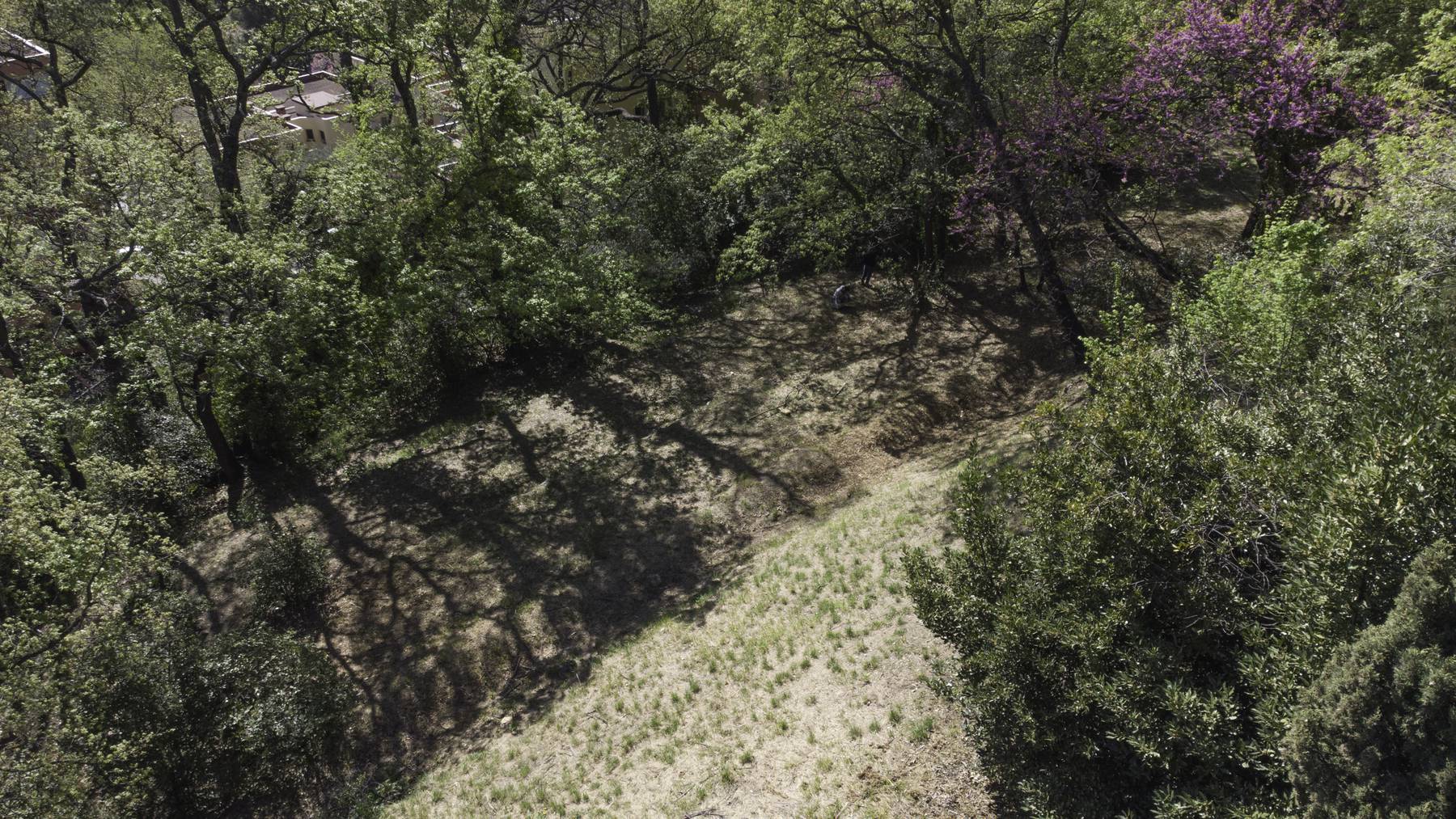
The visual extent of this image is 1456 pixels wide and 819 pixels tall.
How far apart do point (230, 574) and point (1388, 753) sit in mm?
16396

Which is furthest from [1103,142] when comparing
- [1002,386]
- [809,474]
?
[809,474]

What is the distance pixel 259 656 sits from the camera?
10.9 m

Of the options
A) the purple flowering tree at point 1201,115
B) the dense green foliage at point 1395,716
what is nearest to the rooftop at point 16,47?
the purple flowering tree at point 1201,115

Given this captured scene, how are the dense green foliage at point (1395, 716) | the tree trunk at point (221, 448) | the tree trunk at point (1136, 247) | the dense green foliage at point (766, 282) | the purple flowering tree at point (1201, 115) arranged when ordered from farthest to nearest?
the tree trunk at point (1136, 247)
the tree trunk at point (221, 448)
the purple flowering tree at point (1201, 115)
the dense green foliage at point (766, 282)
the dense green foliage at point (1395, 716)

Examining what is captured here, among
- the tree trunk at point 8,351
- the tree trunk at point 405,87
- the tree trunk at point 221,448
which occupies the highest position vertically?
the tree trunk at point 405,87

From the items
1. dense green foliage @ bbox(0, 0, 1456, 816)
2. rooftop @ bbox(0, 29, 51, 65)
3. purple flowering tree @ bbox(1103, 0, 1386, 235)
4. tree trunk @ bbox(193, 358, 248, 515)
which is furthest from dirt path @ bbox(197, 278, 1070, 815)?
rooftop @ bbox(0, 29, 51, 65)

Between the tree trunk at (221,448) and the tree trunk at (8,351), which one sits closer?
the tree trunk at (8,351)

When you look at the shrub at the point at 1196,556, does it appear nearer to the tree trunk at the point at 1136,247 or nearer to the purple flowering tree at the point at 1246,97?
the purple flowering tree at the point at 1246,97

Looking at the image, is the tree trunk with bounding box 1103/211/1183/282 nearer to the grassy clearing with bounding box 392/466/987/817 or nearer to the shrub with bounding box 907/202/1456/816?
the grassy clearing with bounding box 392/466/987/817

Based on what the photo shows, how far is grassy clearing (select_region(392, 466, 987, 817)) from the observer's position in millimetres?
8508

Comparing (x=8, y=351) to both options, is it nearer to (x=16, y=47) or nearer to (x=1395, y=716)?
(x=16, y=47)

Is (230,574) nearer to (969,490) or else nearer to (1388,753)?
(969,490)

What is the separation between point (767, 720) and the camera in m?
9.87

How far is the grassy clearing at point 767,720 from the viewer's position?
851cm
